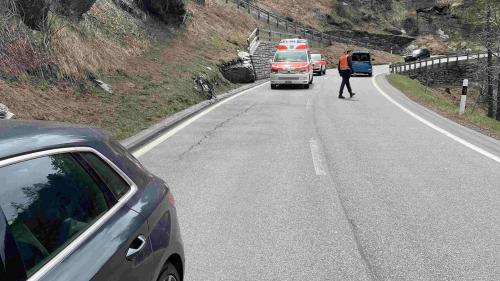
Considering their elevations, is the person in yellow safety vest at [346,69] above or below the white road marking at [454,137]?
above

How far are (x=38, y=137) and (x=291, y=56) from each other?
821 inches

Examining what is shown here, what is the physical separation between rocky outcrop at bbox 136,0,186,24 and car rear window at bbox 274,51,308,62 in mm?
5401

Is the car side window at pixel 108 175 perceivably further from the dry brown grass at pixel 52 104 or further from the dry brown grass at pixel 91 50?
the dry brown grass at pixel 91 50

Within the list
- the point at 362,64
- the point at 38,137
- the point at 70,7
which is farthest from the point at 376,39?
the point at 38,137

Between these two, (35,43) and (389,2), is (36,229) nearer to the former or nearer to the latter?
(35,43)

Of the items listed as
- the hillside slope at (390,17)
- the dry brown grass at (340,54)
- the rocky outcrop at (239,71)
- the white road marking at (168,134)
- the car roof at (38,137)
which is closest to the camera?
the car roof at (38,137)

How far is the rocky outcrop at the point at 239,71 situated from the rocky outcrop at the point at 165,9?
3.69 meters

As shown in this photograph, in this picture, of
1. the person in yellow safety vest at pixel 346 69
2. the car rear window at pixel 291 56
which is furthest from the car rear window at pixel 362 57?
the person in yellow safety vest at pixel 346 69

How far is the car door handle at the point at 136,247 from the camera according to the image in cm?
221

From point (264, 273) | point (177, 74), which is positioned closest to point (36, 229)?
point (264, 273)

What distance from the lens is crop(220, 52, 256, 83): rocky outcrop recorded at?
21.7 m

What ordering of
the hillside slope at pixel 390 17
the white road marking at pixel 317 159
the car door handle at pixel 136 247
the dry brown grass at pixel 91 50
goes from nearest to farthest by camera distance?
the car door handle at pixel 136 247, the white road marking at pixel 317 159, the dry brown grass at pixel 91 50, the hillside slope at pixel 390 17

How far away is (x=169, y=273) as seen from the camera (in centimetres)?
272

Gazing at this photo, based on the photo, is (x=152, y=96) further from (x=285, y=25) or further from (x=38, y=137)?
(x=285, y=25)
